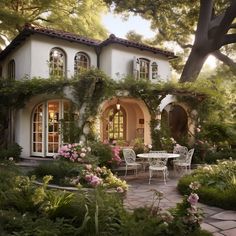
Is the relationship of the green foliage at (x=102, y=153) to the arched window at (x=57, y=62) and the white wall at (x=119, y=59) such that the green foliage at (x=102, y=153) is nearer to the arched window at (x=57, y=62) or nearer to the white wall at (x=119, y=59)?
the white wall at (x=119, y=59)

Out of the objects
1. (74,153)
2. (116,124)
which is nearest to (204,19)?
(116,124)

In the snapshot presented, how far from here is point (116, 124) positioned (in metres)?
18.6

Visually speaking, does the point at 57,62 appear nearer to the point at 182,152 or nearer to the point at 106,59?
the point at 106,59

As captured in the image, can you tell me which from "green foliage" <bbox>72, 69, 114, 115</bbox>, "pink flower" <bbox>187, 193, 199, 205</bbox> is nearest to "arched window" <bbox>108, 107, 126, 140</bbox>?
"green foliage" <bbox>72, 69, 114, 115</bbox>

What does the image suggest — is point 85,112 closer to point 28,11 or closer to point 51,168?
point 51,168

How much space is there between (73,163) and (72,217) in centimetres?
413

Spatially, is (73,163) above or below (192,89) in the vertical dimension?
below

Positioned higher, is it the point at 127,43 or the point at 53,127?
the point at 127,43

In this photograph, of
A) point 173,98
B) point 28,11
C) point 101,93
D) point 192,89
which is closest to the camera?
point 101,93

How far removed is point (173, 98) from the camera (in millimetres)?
16047

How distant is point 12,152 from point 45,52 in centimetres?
455

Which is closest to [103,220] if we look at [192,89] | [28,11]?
[192,89]

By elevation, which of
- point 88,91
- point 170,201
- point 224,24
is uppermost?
point 224,24

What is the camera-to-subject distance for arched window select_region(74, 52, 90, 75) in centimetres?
1556
